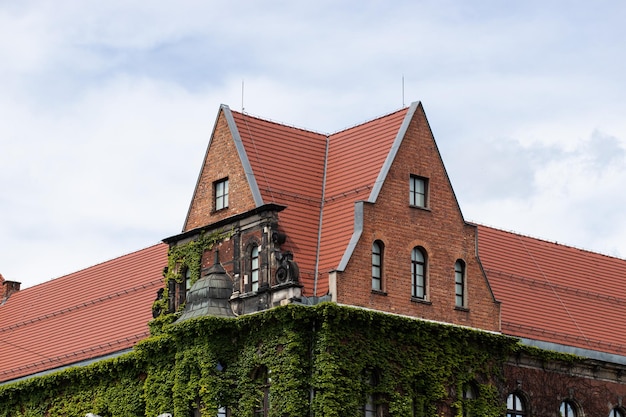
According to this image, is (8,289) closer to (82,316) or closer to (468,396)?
(82,316)

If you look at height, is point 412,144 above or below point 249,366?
above

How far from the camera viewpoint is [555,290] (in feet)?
232

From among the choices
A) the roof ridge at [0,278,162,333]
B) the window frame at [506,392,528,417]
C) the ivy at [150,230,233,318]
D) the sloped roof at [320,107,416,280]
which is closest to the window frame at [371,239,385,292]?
the sloped roof at [320,107,416,280]

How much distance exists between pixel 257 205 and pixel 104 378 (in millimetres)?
11529

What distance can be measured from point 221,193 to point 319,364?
9461mm

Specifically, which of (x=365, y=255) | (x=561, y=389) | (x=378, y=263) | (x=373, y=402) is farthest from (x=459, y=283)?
(x=561, y=389)

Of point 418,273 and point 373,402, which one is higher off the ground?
point 418,273

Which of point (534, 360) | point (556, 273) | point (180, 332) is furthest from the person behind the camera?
point (556, 273)

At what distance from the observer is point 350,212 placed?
197 feet

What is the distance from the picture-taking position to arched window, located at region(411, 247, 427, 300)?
59.5 metres

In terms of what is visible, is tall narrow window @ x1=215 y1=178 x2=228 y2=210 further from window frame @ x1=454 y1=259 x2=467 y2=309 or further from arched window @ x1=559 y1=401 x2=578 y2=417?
arched window @ x1=559 y1=401 x2=578 y2=417

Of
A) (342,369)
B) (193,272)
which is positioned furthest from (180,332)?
(342,369)

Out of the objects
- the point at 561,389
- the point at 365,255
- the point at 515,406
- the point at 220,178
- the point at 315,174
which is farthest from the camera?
the point at 561,389

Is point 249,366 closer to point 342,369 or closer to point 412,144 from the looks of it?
point 342,369
